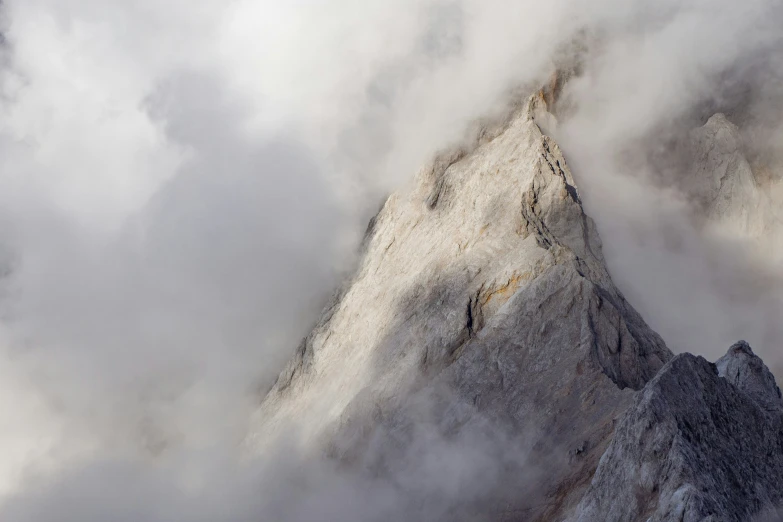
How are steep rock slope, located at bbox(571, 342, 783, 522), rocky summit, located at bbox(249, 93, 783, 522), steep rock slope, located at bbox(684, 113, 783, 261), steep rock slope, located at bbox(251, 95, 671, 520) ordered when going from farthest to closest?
steep rock slope, located at bbox(684, 113, 783, 261) → steep rock slope, located at bbox(251, 95, 671, 520) → rocky summit, located at bbox(249, 93, 783, 522) → steep rock slope, located at bbox(571, 342, 783, 522)

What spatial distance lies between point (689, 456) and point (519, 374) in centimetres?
1540

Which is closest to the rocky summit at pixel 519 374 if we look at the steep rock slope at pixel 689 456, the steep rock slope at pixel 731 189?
the steep rock slope at pixel 689 456

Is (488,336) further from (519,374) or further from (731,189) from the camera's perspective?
(731,189)

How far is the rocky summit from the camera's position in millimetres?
32375

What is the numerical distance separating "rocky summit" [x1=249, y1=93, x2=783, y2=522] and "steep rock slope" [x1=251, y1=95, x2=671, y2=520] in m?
0.10

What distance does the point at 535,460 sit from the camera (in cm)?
4169

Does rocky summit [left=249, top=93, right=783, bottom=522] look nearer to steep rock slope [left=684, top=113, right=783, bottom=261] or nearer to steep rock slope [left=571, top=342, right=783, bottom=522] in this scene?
steep rock slope [left=571, top=342, right=783, bottom=522]

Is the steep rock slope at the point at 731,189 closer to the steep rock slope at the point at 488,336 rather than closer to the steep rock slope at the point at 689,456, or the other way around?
the steep rock slope at the point at 488,336

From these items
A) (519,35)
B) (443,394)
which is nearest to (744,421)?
(443,394)

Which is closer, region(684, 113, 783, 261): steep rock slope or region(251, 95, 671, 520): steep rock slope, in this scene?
region(251, 95, 671, 520): steep rock slope

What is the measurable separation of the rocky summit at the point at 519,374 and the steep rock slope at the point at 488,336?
104mm

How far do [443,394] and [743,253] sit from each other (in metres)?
26.3

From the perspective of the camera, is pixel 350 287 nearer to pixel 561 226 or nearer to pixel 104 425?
pixel 561 226

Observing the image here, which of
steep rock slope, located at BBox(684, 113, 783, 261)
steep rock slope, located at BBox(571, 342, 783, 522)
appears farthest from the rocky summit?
steep rock slope, located at BBox(684, 113, 783, 261)
